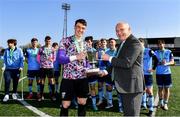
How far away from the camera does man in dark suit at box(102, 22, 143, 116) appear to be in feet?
18.1

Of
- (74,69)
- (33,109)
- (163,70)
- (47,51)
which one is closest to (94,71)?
(74,69)

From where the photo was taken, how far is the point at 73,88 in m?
6.80

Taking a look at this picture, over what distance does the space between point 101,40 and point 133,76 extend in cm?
587

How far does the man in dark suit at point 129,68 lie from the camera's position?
→ 5.53 metres

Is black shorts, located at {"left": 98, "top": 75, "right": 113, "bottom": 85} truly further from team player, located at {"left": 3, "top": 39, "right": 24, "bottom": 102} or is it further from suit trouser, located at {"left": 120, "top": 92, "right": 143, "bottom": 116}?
suit trouser, located at {"left": 120, "top": 92, "right": 143, "bottom": 116}

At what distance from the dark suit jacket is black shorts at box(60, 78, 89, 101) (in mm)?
1308

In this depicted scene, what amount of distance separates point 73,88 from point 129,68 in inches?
62.3

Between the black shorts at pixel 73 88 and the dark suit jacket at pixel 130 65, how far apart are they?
4.29 ft

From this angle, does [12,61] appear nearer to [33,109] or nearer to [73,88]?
[33,109]

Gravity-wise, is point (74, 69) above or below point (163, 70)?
above

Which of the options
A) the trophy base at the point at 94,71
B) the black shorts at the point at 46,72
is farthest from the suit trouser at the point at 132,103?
the black shorts at the point at 46,72

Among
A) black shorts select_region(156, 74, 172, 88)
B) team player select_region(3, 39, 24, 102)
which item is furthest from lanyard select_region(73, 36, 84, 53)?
team player select_region(3, 39, 24, 102)

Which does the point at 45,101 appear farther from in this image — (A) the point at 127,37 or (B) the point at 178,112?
(A) the point at 127,37

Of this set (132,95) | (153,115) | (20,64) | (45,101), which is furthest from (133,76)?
(20,64)
